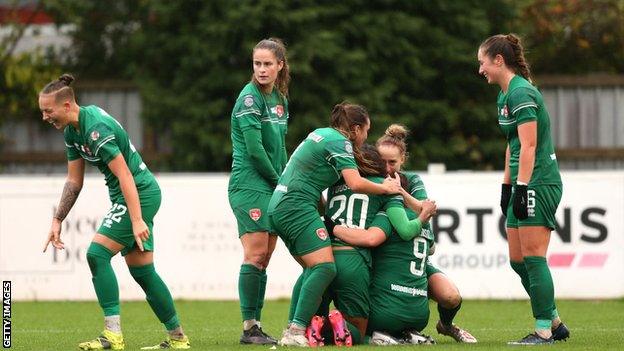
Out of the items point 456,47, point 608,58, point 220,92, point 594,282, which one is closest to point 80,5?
point 220,92

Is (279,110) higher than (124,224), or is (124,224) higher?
(279,110)

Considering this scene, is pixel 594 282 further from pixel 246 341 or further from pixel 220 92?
pixel 220 92

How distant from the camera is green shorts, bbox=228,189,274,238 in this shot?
947cm

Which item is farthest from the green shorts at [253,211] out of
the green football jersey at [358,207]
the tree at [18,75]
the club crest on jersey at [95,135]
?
the tree at [18,75]

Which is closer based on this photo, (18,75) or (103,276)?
(103,276)

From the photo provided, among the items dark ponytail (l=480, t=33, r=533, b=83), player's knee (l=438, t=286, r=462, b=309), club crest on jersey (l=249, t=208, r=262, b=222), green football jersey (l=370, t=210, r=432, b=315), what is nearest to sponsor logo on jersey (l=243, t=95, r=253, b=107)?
club crest on jersey (l=249, t=208, r=262, b=222)

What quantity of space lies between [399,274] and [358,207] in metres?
0.51

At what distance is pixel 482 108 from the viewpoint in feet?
73.6

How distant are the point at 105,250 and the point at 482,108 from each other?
14.2m

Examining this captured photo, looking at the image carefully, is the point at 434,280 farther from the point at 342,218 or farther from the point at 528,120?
the point at 528,120

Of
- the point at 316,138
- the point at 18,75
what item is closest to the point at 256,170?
the point at 316,138

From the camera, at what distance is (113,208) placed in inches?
Result: 354

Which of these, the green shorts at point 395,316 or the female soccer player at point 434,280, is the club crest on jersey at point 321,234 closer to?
the green shorts at point 395,316

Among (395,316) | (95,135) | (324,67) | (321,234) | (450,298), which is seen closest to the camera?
(95,135)
